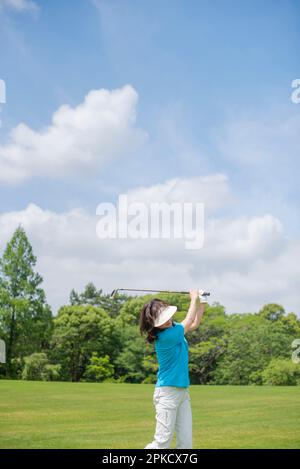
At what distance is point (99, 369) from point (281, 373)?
10315 mm

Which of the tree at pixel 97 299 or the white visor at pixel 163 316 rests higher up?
the tree at pixel 97 299

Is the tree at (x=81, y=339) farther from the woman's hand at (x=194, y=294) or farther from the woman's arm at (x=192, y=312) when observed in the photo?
the woman's hand at (x=194, y=294)

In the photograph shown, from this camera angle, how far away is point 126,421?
998 centimetres

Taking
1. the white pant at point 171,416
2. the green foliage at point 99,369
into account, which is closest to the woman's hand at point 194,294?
the white pant at point 171,416

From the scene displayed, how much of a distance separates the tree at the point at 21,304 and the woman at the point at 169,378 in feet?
80.3

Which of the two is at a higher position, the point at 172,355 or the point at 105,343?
the point at 172,355

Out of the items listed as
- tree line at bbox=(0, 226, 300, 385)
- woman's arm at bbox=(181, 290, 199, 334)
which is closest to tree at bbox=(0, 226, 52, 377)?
tree line at bbox=(0, 226, 300, 385)

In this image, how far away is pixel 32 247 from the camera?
29.3 metres

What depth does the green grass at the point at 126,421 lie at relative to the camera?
733 cm

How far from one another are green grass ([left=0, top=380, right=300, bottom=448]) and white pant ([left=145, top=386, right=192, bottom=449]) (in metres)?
2.42

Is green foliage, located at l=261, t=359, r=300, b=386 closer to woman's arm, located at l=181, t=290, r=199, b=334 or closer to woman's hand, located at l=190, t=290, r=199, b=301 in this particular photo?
woman's arm, located at l=181, t=290, r=199, b=334

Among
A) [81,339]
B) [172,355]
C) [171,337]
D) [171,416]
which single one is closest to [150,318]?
[171,337]

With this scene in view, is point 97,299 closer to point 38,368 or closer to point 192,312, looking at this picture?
point 38,368
